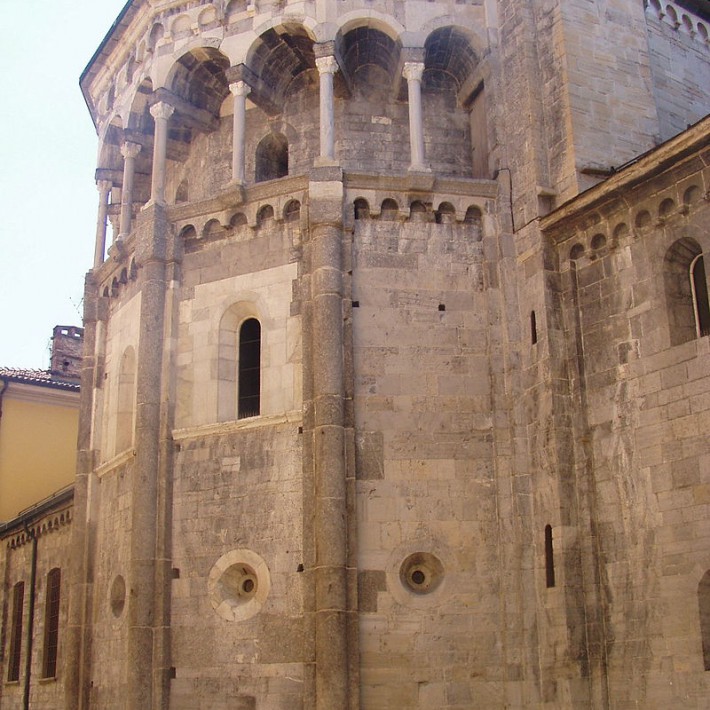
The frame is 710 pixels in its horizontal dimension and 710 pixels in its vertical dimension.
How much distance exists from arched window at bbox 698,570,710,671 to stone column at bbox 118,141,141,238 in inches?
452

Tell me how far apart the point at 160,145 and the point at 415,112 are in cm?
448

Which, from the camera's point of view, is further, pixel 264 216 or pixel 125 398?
pixel 125 398

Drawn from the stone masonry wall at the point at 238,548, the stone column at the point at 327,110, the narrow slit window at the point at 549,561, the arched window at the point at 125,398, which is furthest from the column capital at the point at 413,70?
the narrow slit window at the point at 549,561

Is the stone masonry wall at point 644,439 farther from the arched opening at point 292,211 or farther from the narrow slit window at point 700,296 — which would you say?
the arched opening at point 292,211

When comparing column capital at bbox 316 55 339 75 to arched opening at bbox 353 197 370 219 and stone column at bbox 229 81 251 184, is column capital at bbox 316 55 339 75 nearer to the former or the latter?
stone column at bbox 229 81 251 184

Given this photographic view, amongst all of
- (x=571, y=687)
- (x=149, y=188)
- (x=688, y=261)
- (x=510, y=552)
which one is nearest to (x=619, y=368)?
(x=688, y=261)

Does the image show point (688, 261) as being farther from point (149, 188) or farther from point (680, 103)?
point (149, 188)

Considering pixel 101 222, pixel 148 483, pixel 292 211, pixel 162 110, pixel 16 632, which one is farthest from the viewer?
pixel 16 632

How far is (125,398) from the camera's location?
19.7 metres

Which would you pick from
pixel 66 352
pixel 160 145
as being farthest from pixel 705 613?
pixel 66 352

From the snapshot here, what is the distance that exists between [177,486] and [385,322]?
405 centimetres

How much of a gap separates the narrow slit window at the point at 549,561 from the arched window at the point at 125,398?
745 cm

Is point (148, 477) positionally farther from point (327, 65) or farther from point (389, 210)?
point (327, 65)

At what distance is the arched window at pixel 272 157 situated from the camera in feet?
66.0
